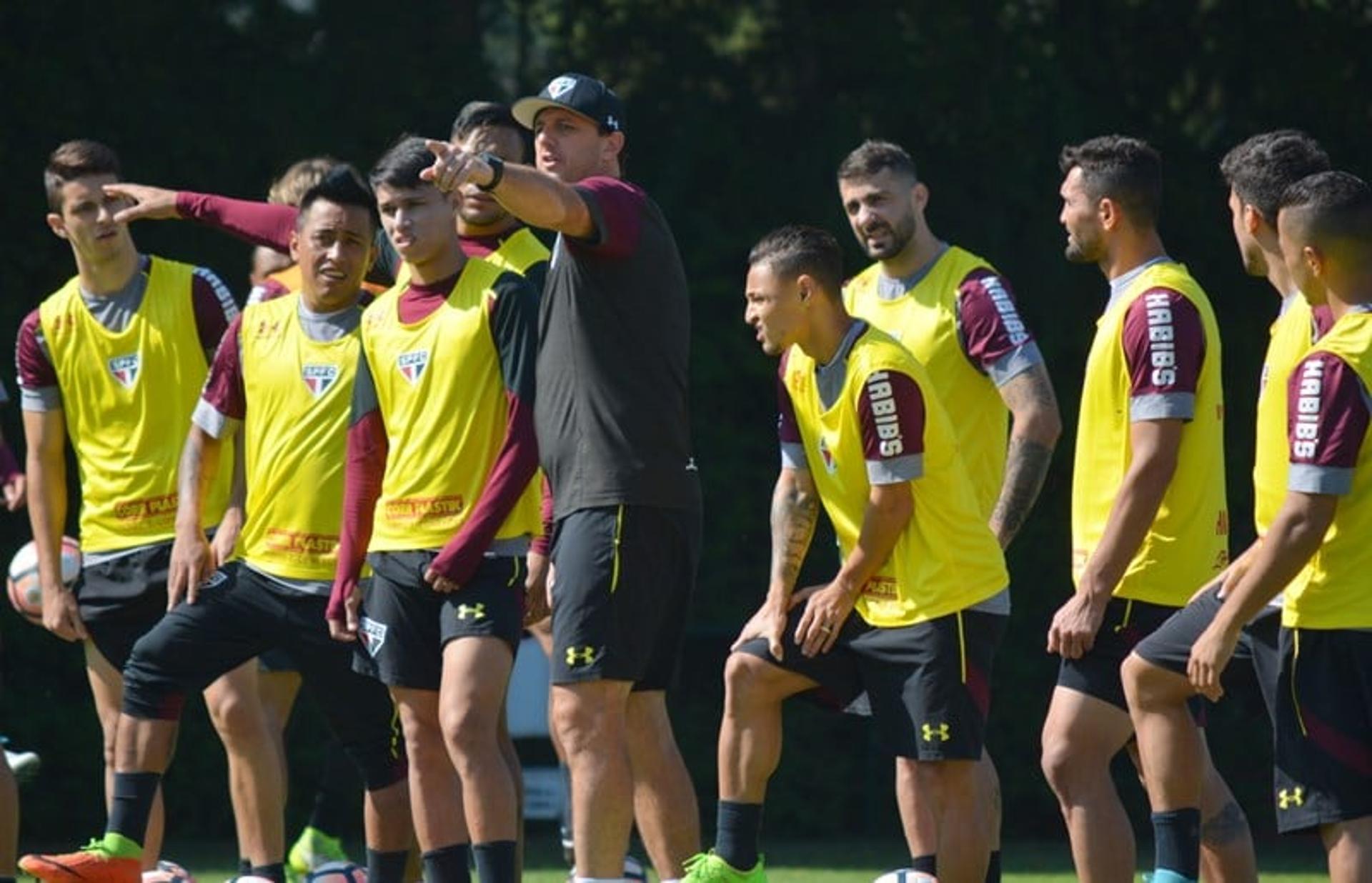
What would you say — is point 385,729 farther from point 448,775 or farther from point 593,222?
point 593,222

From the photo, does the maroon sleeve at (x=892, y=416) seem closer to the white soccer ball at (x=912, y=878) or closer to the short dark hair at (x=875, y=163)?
the white soccer ball at (x=912, y=878)

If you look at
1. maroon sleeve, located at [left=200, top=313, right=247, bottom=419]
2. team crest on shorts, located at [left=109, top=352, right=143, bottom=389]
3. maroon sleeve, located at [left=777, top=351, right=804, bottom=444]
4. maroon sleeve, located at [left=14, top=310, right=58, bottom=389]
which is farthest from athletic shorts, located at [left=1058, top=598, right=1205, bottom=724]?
maroon sleeve, located at [left=14, top=310, right=58, bottom=389]

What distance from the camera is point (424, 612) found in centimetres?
713

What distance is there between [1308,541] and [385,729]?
3083 millimetres

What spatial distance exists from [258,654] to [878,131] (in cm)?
615

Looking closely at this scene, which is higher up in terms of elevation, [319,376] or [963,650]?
[319,376]

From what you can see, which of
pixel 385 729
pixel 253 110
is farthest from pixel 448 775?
pixel 253 110

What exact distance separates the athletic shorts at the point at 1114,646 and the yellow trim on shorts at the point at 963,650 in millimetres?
290

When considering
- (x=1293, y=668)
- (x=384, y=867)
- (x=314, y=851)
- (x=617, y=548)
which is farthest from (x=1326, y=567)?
(x=314, y=851)

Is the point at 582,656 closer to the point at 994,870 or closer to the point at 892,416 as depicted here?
the point at 892,416

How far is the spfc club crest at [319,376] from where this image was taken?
25.8 ft

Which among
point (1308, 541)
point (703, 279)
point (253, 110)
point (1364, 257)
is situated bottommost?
point (1308, 541)

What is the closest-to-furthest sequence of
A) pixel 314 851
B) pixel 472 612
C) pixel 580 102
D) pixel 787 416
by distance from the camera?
pixel 580 102
pixel 472 612
pixel 787 416
pixel 314 851

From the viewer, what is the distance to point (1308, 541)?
5891 mm
